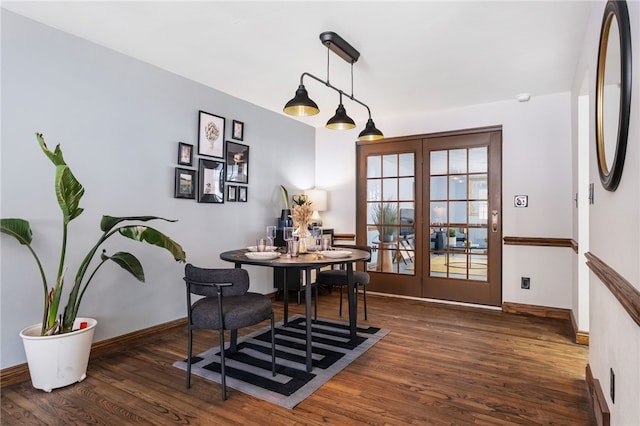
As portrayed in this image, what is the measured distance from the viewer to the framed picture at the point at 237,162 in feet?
13.3

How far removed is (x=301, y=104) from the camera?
2627mm

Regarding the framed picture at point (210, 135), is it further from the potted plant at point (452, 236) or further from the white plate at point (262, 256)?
the potted plant at point (452, 236)

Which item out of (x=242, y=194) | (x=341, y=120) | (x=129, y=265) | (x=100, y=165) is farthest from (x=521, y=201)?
(x=100, y=165)

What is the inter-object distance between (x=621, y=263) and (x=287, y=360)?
7.06 feet

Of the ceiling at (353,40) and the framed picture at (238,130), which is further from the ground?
the ceiling at (353,40)

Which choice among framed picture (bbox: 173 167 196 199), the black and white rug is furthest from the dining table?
framed picture (bbox: 173 167 196 199)

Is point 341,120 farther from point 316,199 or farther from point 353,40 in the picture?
point 316,199

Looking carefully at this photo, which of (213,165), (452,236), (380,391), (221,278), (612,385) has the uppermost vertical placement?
(213,165)

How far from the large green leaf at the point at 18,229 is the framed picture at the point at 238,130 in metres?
2.21

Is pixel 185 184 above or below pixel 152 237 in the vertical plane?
above

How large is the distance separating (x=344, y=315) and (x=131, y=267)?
2300 millimetres

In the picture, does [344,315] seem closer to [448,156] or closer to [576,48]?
[448,156]

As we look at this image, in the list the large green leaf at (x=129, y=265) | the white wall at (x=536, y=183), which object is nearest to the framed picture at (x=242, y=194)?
the large green leaf at (x=129, y=265)

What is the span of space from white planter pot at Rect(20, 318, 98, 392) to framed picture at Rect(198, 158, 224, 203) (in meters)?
1.70
